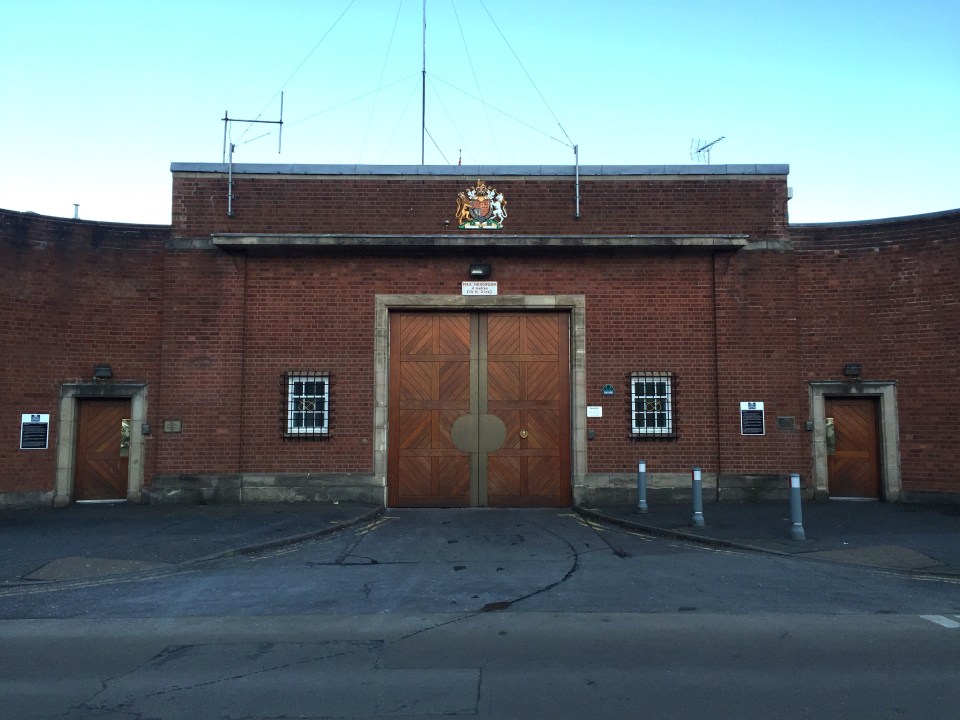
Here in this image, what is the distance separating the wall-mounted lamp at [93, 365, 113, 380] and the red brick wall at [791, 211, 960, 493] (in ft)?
43.6

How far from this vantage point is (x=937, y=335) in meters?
13.1

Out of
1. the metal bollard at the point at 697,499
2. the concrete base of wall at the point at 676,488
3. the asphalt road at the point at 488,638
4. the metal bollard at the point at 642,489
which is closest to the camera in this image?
the asphalt road at the point at 488,638

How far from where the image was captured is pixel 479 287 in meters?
13.6

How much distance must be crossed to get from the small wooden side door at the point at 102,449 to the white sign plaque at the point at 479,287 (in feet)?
22.7

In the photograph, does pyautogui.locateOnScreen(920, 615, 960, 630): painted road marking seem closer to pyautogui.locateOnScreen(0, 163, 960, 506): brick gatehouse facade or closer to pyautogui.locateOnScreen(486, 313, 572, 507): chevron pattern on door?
pyautogui.locateOnScreen(0, 163, 960, 506): brick gatehouse facade

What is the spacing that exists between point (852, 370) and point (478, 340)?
7.19 meters

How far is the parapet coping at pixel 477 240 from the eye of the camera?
13.0m

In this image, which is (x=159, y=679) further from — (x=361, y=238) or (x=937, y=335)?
(x=937, y=335)

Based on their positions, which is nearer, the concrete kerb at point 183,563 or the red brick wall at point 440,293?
the concrete kerb at point 183,563

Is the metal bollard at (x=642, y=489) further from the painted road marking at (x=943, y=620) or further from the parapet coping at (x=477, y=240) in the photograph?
the painted road marking at (x=943, y=620)

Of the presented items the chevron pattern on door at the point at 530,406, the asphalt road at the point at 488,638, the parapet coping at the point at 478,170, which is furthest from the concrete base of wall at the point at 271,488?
the parapet coping at the point at 478,170

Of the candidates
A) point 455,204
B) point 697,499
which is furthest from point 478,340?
point 697,499

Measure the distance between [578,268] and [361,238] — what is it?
4180mm

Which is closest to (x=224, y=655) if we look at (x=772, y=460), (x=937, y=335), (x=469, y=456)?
(x=469, y=456)
